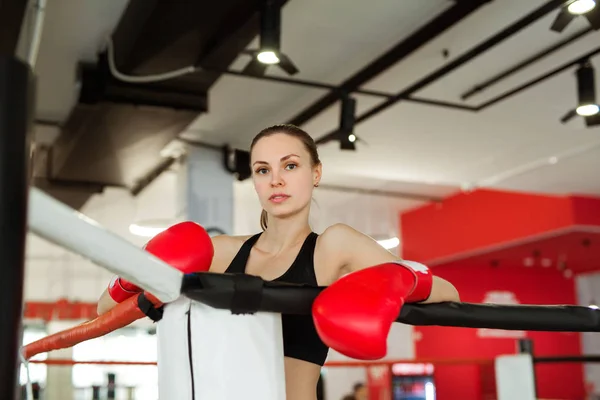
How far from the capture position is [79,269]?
10.8m

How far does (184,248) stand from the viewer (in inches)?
43.5

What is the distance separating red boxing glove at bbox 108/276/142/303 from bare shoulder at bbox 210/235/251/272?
0.24 meters

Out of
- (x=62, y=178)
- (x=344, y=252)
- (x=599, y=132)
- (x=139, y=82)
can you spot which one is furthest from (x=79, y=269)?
(x=344, y=252)

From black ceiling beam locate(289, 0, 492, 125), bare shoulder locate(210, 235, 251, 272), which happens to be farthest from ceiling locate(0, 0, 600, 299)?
bare shoulder locate(210, 235, 251, 272)

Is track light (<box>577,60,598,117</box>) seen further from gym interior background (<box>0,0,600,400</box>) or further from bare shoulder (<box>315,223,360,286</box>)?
bare shoulder (<box>315,223,360,286</box>)

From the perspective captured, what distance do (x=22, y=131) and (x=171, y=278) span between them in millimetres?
324

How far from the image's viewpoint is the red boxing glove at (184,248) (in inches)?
43.1

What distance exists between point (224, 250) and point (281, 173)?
227 millimetres

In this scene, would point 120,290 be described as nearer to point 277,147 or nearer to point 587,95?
point 277,147

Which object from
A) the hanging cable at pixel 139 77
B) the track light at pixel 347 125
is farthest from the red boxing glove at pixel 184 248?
the track light at pixel 347 125

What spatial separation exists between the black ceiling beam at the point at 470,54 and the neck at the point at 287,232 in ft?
8.33

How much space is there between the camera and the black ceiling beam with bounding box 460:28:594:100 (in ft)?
13.3

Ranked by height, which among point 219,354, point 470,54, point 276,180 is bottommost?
point 219,354

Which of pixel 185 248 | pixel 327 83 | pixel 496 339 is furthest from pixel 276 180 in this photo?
pixel 496 339
